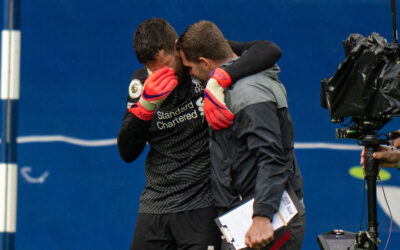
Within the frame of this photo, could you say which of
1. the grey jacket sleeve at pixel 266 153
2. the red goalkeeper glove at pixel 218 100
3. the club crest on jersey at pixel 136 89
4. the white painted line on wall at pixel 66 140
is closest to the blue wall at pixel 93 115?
the white painted line on wall at pixel 66 140

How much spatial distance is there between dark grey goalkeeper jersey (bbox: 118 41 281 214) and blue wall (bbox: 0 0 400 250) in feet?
3.83

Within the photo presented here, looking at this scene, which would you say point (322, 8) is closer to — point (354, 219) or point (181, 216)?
point (354, 219)

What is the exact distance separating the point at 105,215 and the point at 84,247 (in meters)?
0.25

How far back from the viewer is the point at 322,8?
452 cm

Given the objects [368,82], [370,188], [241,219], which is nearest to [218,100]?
[241,219]

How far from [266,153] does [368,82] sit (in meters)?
0.81

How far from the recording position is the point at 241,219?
282 cm

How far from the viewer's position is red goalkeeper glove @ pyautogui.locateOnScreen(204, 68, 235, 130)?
2822 millimetres

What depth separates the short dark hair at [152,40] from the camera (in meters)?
3.15

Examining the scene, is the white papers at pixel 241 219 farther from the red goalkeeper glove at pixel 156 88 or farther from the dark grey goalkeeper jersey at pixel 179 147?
the red goalkeeper glove at pixel 156 88

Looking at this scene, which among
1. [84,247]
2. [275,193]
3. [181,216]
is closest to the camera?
[275,193]

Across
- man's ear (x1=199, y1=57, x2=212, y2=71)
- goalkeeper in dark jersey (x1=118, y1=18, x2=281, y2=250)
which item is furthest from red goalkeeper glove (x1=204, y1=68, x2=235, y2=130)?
goalkeeper in dark jersey (x1=118, y1=18, x2=281, y2=250)

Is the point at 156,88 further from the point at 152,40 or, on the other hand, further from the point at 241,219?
the point at 241,219

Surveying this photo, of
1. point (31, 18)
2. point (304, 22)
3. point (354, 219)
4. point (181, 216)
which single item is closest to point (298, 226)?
point (181, 216)
